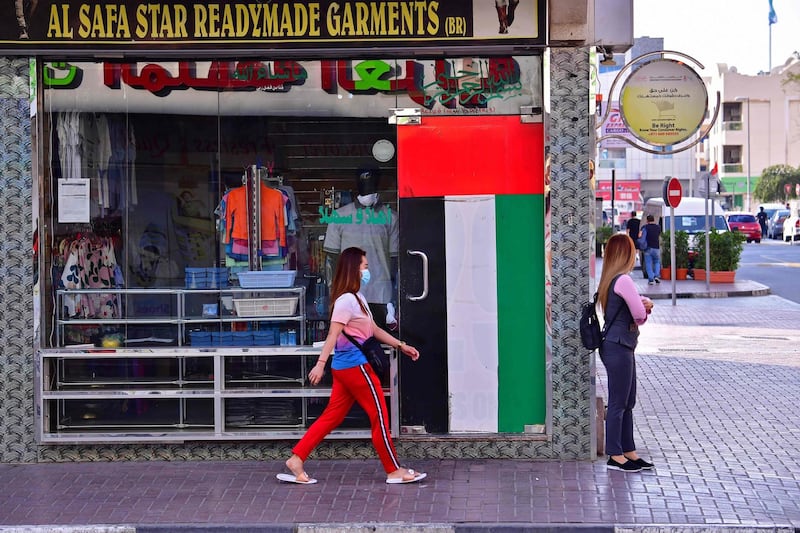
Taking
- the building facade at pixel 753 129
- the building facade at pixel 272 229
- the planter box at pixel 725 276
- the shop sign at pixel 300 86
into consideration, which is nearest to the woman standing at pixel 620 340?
the building facade at pixel 272 229

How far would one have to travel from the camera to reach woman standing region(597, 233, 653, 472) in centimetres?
819

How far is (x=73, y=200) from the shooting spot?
9195 mm

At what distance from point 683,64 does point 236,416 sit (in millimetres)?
4465

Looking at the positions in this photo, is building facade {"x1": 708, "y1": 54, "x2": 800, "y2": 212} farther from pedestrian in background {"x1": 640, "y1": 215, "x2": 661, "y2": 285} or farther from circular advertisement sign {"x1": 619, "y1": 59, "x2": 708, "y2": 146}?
circular advertisement sign {"x1": 619, "y1": 59, "x2": 708, "y2": 146}

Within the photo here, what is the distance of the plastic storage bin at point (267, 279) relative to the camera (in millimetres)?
9320

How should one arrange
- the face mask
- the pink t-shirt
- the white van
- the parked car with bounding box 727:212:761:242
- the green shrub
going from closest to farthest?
the pink t-shirt < the face mask < the green shrub < the white van < the parked car with bounding box 727:212:761:242

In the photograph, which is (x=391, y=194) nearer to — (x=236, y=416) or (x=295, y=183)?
(x=295, y=183)

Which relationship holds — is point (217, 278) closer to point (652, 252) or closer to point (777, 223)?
point (652, 252)

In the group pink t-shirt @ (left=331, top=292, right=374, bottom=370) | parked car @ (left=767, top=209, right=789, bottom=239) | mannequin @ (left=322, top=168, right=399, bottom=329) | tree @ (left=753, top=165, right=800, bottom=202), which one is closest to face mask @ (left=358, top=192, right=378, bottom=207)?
mannequin @ (left=322, top=168, right=399, bottom=329)

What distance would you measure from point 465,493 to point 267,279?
8.66 feet

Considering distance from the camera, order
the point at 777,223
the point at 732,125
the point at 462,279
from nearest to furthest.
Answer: the point at 462,279, the point at 777,223, the point at 732,125

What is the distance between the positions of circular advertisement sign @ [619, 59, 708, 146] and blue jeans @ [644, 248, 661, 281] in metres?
20.6

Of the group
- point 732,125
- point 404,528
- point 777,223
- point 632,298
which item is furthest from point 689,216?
point 732,125

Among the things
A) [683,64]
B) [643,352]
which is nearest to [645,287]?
[643,352]
